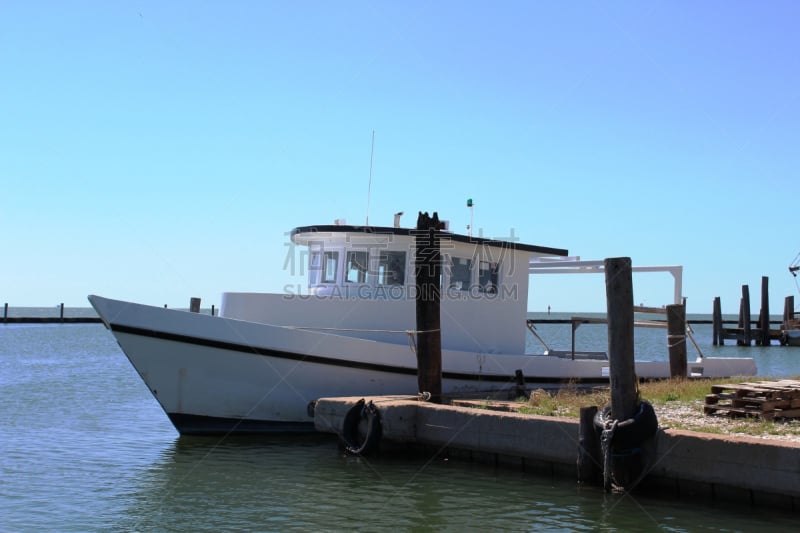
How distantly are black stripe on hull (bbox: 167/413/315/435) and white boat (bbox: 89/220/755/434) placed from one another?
0.8 inches

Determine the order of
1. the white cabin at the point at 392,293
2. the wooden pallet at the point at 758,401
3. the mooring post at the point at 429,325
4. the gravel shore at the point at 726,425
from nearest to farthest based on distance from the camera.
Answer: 1. the gravel shore at the point at 726,425
2. the wooden pallet at the point at 758,401
3. the mooring post at the point at 429,325
4. the white cabin at the point at 392,293

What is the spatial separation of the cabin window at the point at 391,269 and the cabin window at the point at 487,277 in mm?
1725

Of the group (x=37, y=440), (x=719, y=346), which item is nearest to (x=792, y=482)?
(x=37, y=440)

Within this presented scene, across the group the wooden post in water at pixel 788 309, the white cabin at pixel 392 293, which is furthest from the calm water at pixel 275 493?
the wooden post in water at pixel 788 309

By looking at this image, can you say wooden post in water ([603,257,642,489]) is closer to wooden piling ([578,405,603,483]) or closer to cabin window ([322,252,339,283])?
wooden piling ([578,405,603,483])

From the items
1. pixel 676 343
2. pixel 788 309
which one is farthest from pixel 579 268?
pixel 788 309

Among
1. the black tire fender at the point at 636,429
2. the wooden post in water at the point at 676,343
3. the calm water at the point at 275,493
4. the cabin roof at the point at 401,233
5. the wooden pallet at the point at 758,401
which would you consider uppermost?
the cabin roof at the point at 401,233

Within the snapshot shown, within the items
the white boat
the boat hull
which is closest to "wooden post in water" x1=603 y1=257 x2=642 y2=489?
the white boat

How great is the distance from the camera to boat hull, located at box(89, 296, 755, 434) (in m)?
12.5

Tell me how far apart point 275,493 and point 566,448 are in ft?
11.9

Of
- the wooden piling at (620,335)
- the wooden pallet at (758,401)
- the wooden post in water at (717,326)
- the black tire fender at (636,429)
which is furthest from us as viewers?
the wooden post in water at (717,326)

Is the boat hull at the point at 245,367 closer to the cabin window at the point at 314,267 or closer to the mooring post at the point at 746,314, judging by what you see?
the cabin window at the point at 314,267

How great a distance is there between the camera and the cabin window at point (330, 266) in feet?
49.4

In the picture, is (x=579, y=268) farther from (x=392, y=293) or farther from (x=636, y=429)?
(x=636, y=429)
